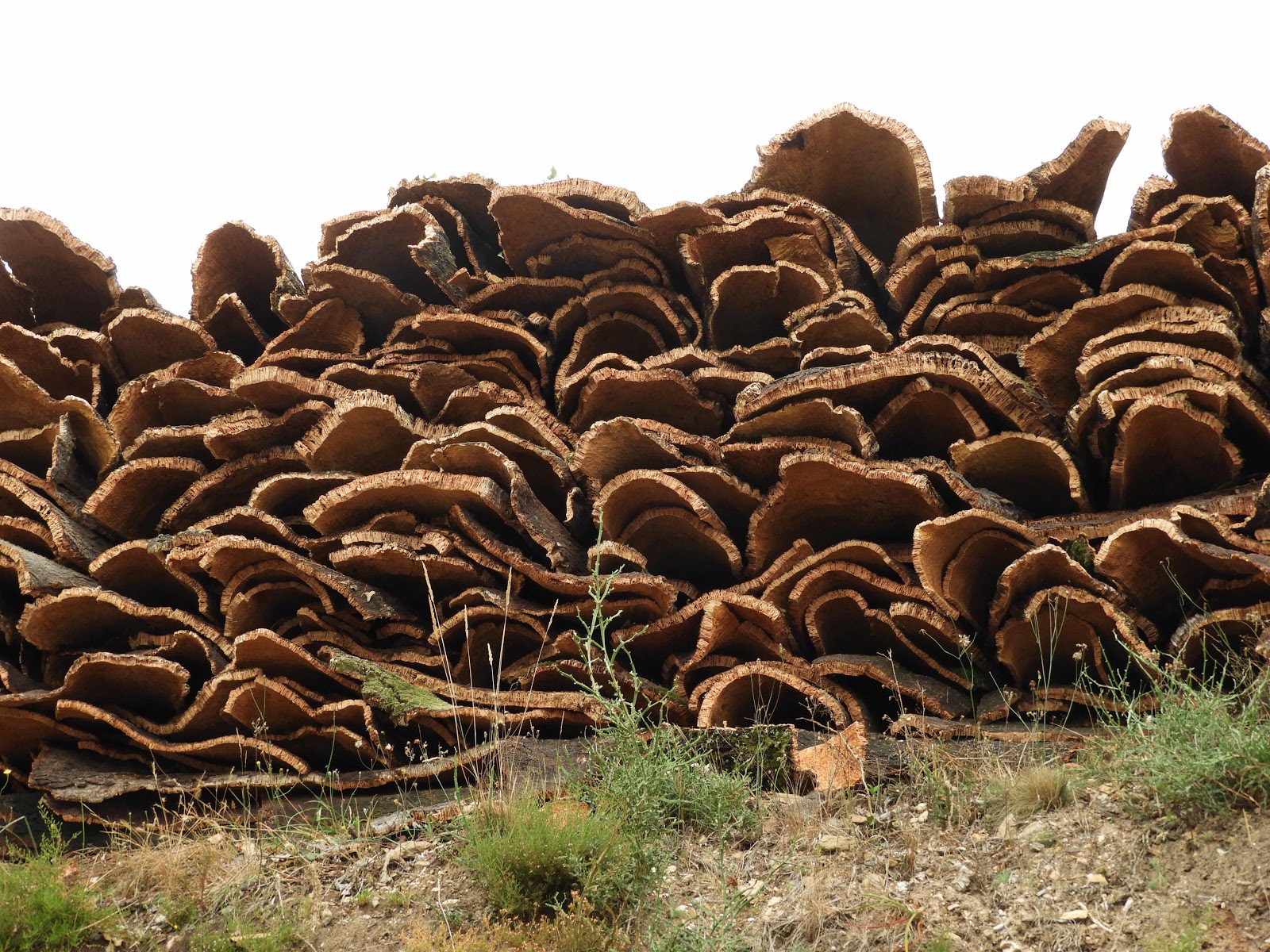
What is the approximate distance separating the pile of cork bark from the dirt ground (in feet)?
1.16

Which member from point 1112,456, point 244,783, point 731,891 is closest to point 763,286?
point 1112,456

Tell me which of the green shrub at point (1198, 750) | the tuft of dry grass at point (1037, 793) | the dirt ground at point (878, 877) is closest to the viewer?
the dirt ground at point (878, 877)

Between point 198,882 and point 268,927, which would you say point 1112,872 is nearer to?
point 268,927

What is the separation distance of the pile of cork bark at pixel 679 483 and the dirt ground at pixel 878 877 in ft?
1.16

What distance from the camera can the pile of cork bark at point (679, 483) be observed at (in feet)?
13.9

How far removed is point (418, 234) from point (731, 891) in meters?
3.49

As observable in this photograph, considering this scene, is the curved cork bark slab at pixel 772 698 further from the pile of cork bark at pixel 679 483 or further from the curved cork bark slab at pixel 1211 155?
the curved cork bark slab at pixel 1211 155

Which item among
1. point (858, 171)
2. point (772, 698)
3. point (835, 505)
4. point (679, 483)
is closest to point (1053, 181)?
point (858, 171)

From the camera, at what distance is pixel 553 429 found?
16.1 ft

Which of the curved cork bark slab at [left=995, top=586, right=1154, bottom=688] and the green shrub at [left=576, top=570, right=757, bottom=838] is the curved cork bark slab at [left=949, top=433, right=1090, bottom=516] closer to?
the curved cork bark slab at [left=995, top=586, right=1154, bottom=688]

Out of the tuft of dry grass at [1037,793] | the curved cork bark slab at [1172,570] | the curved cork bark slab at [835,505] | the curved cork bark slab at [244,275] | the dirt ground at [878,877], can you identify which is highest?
the curved cork bark slab at [244,275]

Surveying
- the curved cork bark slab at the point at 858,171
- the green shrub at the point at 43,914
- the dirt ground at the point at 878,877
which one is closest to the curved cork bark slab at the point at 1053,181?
the curved cork bark slab at the point at 858,171

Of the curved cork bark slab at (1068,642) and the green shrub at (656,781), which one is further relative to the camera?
the curved cork bark slab at (1068,642)

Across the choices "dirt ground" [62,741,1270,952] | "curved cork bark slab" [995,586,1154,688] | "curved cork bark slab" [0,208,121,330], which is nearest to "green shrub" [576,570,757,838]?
"dirt ground" [62,741,1270,952]
